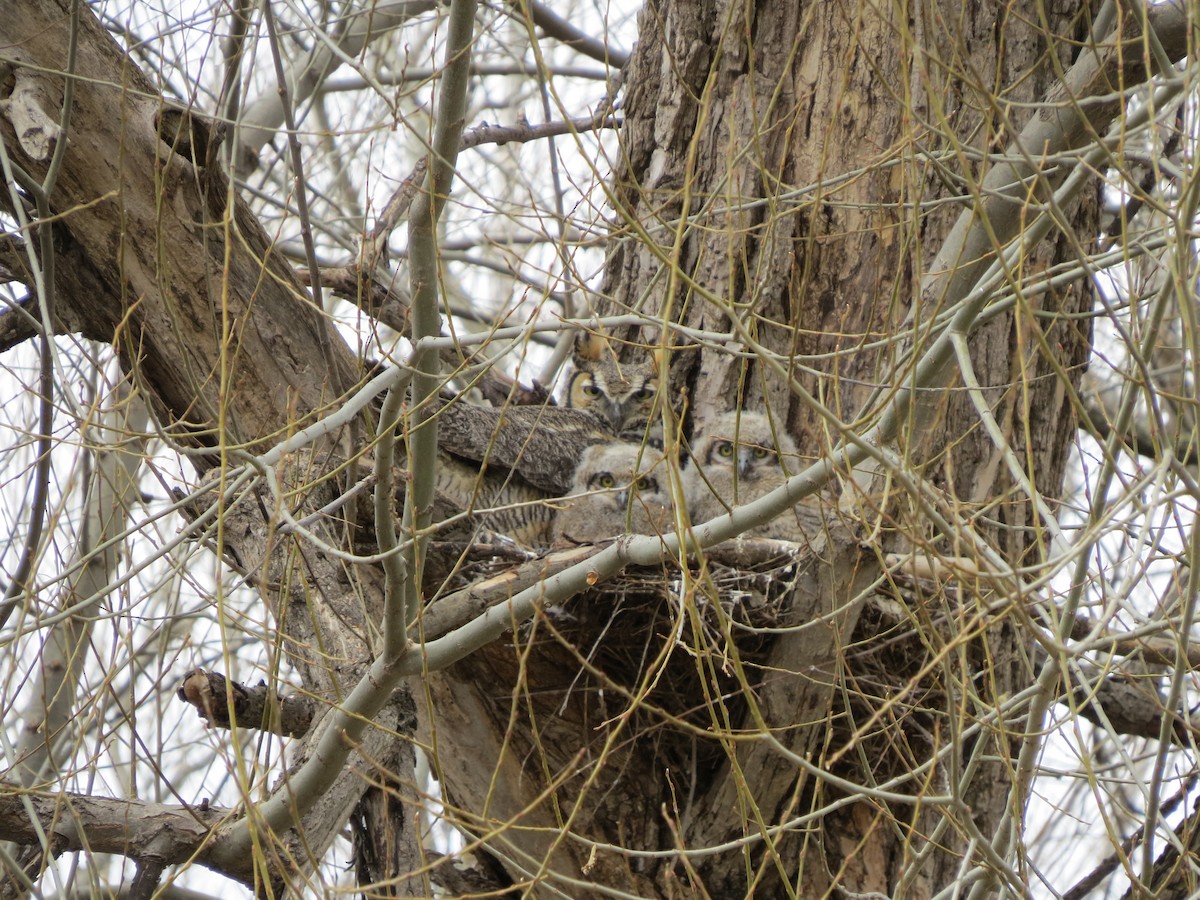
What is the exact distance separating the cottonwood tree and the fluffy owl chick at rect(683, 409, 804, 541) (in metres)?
0.15

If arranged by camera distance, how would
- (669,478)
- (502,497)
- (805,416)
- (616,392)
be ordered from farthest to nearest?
(616,392), (502,497), (805,416), (669,478)

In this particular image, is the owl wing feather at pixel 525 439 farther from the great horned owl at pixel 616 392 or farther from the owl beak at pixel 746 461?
the owl beak at pixel 746 461

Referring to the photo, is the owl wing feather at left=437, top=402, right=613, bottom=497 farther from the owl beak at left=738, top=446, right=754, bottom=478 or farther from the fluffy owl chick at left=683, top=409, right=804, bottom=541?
the owl beak at left=738, top=446, right=754, bottom=478

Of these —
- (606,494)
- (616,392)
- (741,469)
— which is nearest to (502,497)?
(606,494)

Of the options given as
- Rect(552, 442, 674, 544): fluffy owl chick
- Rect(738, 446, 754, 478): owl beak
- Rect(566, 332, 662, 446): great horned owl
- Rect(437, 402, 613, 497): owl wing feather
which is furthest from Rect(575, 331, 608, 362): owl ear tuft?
Rect(738, 446, 754, 478): owl beak

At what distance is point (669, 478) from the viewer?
3125 millimetres

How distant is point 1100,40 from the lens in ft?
12.3

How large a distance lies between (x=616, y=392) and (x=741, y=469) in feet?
3.63

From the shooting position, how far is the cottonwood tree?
9.15 feet

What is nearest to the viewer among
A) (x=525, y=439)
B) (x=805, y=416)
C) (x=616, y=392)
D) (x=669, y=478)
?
(x=669, y=478)

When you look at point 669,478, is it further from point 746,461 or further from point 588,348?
point 588,348

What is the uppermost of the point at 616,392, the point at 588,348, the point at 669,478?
the point at 588,348

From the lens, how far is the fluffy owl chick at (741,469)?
469 centimetres

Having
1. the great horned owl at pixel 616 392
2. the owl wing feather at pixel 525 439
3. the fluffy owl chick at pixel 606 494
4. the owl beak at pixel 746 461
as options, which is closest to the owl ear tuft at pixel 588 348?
the great horned owl at pixel 616 392
